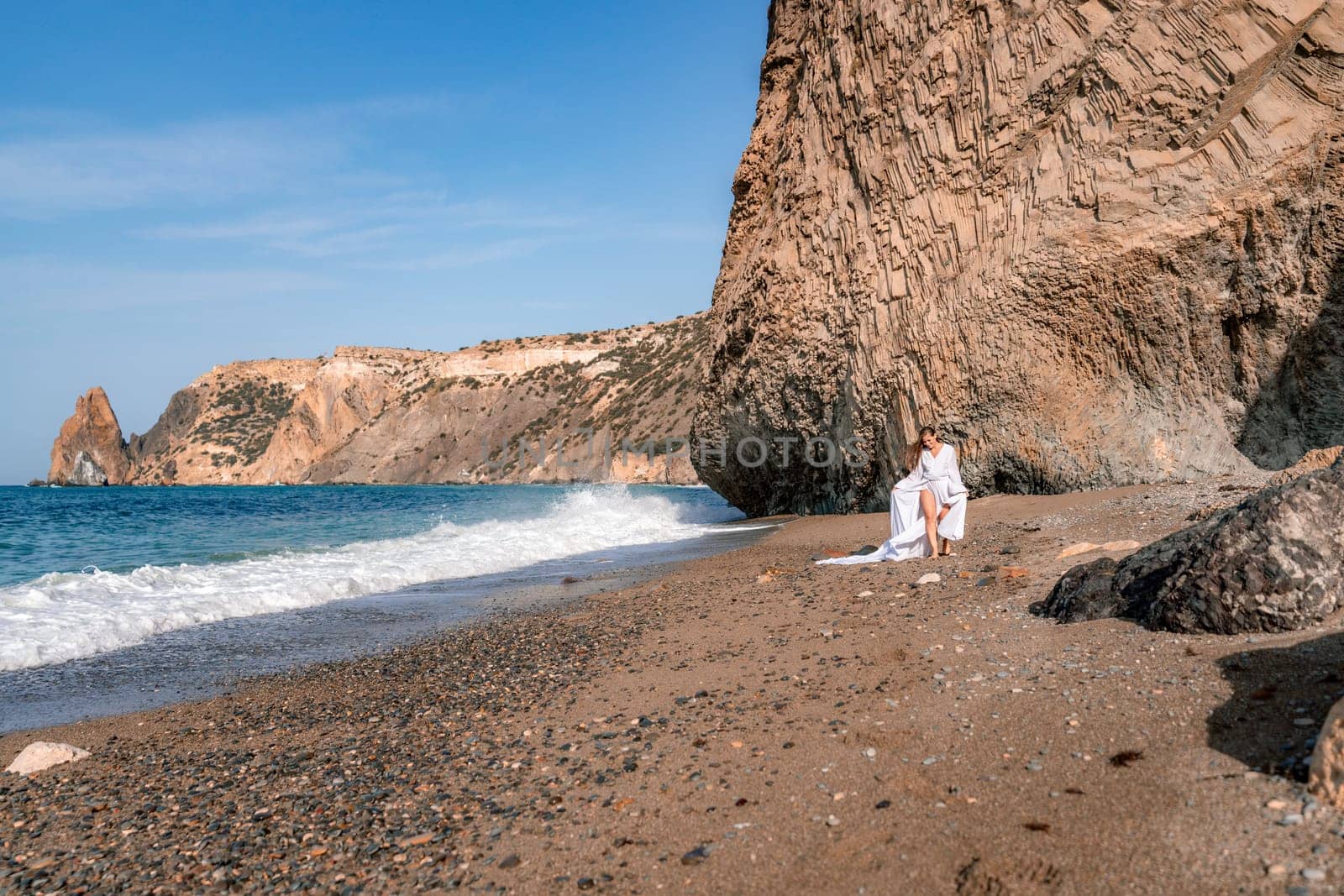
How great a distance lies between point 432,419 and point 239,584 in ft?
258

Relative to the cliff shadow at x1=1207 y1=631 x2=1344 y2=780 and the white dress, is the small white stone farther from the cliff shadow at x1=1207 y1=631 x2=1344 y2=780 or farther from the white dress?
the white dress

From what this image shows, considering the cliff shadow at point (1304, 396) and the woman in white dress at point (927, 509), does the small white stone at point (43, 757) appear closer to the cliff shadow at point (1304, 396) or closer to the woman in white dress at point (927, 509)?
the woman in white dress at point (927, 509)

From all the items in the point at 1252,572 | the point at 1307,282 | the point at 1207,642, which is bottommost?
the point at 1207,642

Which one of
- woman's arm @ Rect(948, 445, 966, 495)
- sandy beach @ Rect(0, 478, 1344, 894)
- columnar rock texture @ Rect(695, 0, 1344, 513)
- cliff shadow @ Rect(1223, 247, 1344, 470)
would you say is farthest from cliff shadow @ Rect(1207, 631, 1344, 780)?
cliff shadow @ Rect(1223, 247, 1344, 470)

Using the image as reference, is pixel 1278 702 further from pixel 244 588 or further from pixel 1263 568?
pixel 244 588

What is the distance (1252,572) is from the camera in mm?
3855

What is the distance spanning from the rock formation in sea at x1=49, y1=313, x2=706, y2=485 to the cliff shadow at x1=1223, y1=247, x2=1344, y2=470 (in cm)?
4783

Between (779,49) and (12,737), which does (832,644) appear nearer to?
(12,737)

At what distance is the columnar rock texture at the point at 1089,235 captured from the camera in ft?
34.6

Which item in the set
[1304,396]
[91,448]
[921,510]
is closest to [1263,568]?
[921,510]

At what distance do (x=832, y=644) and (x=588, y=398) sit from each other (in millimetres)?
71623

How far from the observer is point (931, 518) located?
28.0ft

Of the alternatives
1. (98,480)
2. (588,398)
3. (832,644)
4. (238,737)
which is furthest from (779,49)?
(98,480)

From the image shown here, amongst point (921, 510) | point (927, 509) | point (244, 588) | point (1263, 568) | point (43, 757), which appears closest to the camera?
point (1263, 568)
